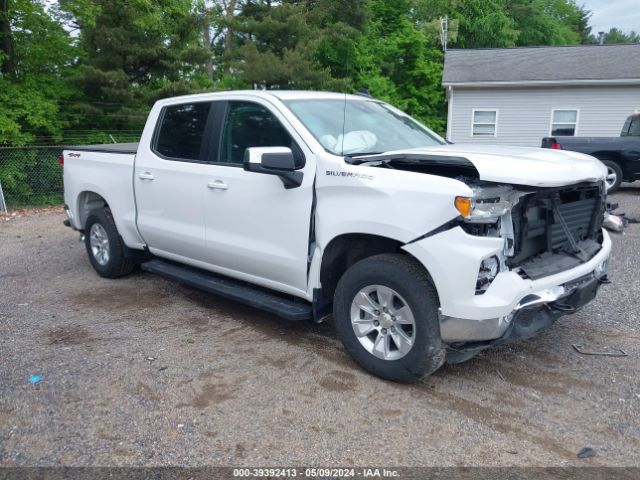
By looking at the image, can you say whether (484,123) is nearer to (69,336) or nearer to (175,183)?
(175,183)

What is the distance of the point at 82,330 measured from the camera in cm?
486

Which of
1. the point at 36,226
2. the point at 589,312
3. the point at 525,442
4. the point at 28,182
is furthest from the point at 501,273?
the point at 28,182

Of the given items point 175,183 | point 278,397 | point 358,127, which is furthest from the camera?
point 175,183

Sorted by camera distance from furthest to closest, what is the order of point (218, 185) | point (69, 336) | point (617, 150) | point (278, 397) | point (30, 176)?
point (30, 176) → point (617, 150) → point (69, 336) → point (218, 185) → point (278, 397)

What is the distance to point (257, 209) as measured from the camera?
432 cm

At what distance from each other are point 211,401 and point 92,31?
15.0 meters

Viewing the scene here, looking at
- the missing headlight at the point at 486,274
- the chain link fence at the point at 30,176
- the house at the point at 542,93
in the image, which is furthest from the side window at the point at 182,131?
the house at the point at 542,93

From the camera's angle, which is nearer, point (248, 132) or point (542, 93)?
point (248, 132)

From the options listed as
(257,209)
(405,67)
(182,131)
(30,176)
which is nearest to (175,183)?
(182,131)

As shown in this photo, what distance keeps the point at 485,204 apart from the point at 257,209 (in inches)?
71.5

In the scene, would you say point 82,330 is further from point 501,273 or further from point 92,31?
point 92,31

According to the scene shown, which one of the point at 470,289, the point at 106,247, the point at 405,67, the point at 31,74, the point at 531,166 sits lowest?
the point at 106,247

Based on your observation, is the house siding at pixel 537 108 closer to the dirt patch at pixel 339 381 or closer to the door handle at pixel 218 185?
the door handle at pixel 218 185

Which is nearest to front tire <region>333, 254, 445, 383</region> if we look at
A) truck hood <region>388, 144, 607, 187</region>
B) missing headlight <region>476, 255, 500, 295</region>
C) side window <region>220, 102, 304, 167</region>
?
missing headlight <region>476, 255, 500, 295</region>
